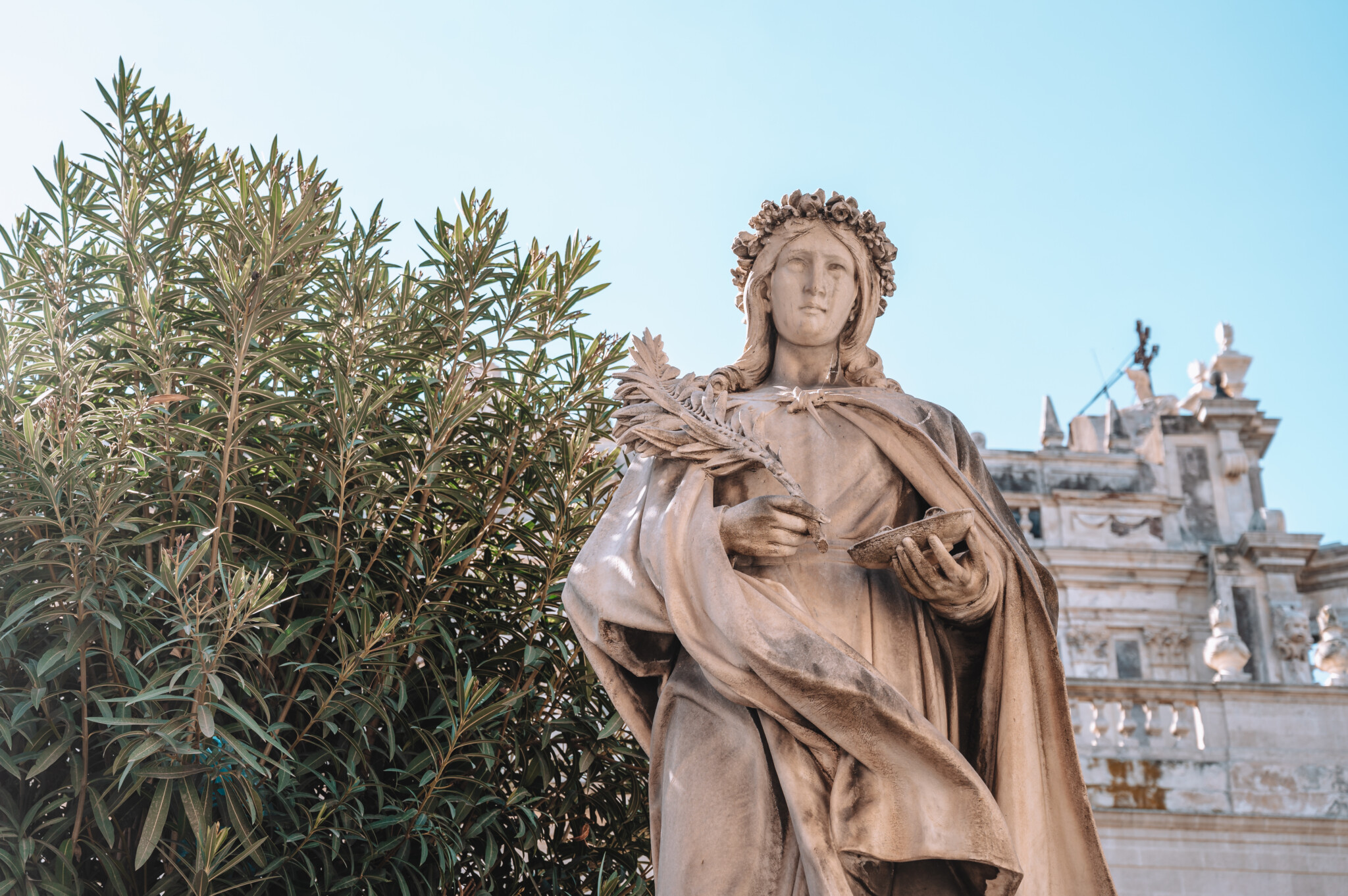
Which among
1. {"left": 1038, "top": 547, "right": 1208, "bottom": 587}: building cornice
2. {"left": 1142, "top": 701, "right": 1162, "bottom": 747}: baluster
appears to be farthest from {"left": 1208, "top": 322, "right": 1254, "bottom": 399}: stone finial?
{"left": 1142, "top": 701, "right": 1162, "bottom": 747}: baluster

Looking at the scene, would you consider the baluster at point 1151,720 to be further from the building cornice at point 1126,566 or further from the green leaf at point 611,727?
the building cornice at point 1126,566

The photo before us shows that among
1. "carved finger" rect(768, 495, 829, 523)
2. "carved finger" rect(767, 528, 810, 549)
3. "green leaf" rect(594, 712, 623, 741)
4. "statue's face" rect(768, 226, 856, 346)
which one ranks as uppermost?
"statue's face" rect(768, 226, 856, 346)

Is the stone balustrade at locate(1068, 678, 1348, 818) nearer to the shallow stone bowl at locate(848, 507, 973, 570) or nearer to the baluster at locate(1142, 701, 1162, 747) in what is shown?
the baluster at locate(1142, 701, 1162, 747)

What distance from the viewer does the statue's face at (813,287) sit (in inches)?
145

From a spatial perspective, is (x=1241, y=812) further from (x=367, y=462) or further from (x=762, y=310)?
(x=762, y=310)

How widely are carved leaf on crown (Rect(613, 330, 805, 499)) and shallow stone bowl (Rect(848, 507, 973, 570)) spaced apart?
0.21 m

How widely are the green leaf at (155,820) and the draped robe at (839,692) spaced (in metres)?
A: 1.75

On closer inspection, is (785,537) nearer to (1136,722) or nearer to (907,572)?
(907,572)

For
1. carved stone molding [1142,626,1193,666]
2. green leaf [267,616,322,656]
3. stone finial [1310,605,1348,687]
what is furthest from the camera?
carved stone molding [1142,626,1193,666]

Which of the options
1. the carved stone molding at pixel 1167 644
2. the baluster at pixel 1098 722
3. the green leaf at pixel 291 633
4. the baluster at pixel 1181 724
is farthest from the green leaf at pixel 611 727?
the carved stone molding at pixel 1167 644

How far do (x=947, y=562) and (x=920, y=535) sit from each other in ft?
0.25

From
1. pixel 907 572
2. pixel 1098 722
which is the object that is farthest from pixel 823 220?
pixel 1098 722

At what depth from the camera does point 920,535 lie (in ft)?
10.1

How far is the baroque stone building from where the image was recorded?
11555 millimetres
